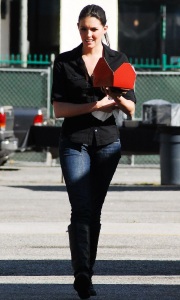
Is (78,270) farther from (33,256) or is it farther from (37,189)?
(37,189)

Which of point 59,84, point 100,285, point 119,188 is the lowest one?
point 119,188

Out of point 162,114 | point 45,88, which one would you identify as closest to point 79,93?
point 162,114

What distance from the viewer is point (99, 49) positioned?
27.0 feet

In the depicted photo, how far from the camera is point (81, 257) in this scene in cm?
811

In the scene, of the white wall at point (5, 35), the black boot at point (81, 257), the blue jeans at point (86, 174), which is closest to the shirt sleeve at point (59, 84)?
the blue jeans at point (86, 174)

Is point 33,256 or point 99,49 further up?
point 99,49

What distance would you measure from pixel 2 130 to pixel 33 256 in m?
11.3

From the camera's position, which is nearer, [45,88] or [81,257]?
[81,257]

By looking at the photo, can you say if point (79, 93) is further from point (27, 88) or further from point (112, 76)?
point (27, 88)

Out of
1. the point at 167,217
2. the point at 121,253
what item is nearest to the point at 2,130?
the point at 167,217

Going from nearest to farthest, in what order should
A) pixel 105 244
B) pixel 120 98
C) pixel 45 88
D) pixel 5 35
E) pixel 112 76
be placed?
1. pixel 112 76
2. pixel 120 98
3. pixel 105 244
4. pixel 45 88
5. pixel 5 35

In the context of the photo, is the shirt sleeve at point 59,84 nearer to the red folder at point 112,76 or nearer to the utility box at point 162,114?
the red folder at point 112,76

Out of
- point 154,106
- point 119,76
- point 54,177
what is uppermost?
point 119,76

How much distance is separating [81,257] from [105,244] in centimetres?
339
